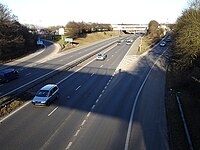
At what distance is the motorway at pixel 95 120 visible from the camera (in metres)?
13.8

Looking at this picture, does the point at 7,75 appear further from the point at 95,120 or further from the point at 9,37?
the point at 9,37

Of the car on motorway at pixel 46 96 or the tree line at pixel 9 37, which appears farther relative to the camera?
the tree line at pixel 9 37

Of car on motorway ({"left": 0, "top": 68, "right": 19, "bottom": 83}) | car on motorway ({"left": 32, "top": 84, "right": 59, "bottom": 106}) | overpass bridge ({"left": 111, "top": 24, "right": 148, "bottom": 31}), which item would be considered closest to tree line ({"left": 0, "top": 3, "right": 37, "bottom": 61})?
car on motorway ({"left": 0, "top": 68, "right": 19, "bottom": 83})

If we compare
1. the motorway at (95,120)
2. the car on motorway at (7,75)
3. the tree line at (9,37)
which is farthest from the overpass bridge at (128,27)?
the motorway at (95,120)

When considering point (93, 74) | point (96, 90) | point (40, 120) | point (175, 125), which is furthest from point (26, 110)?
point (93, 74)

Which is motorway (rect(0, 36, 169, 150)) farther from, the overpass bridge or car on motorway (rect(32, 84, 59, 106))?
the overpass bridge

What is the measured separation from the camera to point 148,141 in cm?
1411

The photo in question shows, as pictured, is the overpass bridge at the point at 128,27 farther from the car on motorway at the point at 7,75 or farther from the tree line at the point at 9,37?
the car on motorway at the point at 7,75

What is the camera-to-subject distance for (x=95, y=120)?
17250 mm

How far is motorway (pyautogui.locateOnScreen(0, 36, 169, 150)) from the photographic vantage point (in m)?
13.8

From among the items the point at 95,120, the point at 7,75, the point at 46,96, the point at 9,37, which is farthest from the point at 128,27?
the point at 95,120

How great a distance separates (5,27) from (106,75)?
87.2 feet

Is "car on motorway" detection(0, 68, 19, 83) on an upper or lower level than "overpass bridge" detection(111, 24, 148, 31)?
lower

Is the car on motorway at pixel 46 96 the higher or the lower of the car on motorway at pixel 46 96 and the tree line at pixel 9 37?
the lower
